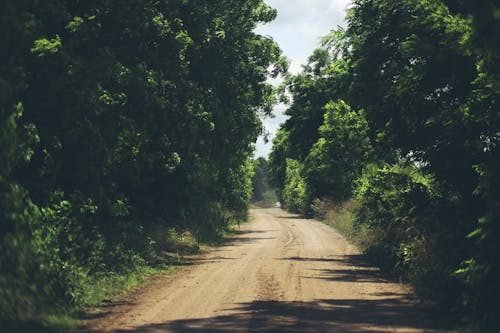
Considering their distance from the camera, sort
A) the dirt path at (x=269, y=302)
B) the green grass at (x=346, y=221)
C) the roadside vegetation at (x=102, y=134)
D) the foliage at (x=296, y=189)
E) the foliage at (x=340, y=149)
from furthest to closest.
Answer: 1. the foliage at (x=296, y=189)
2. the foliage at (x=340, y=149)
3. the green grass at (x=346, y=221)
4. the roadside vegetation at (x=102, y=134)
5. the dirt path at (x=269, y=302)

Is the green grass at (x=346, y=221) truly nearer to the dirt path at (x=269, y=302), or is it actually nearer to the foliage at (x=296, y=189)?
the dirt path at (x=269, y=302)

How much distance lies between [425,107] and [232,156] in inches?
811

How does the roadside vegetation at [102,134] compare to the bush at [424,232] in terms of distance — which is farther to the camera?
the bush at [424,232]

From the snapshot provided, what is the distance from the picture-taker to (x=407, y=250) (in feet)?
63.5

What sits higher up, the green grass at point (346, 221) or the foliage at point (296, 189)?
the foliage at point (296, 189)

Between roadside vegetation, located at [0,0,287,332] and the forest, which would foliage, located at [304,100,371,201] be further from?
the forest

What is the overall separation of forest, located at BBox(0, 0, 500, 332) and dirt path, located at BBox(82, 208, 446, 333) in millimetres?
937

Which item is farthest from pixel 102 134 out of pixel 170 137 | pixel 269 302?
pixel 170 137

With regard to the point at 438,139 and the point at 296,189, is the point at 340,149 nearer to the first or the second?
the point at 296,189

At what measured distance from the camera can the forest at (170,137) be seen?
12.2m

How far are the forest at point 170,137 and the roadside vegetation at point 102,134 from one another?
0.05 meters

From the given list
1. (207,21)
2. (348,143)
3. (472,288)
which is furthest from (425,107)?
(348,143)

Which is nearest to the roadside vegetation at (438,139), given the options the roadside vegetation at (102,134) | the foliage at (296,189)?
the roadside vegetation at (102,134)

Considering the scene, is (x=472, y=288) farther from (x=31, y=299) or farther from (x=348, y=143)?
(x=348, y=143)
